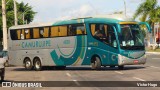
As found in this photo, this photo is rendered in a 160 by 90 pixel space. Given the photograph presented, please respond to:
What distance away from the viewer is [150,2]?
7294 cm

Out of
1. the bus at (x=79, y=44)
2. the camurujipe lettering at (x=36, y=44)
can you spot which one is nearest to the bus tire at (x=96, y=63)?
the bus at (x=79, y=44)

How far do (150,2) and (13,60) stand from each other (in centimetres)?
4251

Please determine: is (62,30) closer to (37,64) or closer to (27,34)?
(37,64)

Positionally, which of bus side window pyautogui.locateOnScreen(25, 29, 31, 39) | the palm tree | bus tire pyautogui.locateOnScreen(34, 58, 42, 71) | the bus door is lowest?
bus tire pyautogui.locateOnScreen(34, 58, 42, 71)

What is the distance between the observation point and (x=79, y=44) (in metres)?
29.5

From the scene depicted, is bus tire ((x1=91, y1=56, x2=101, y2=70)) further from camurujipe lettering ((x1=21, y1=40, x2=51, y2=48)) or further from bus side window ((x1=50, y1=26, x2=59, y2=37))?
A: camurujipe lettering ((x1=21, y1=40, x2=51, y2=48))

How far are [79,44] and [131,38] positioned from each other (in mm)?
3701

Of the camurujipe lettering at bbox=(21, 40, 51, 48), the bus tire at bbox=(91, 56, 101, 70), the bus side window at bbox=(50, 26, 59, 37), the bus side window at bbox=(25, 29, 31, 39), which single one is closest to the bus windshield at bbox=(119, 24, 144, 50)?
the bus tire at bbox=(91, 56, 101, 70)

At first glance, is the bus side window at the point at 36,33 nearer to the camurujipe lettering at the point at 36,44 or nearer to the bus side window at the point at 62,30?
the camurujipe lettering at the point at 36,44

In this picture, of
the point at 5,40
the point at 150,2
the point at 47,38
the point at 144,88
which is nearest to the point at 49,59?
the point at 47,38

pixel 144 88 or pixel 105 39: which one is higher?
pixel 105 39

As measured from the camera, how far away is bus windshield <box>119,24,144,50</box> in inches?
1081

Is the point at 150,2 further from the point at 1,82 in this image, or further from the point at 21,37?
the point at 1,82

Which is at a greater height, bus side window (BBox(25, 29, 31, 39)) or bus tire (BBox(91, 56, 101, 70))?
bus side window (BBox(25, 29, 31, 39))
